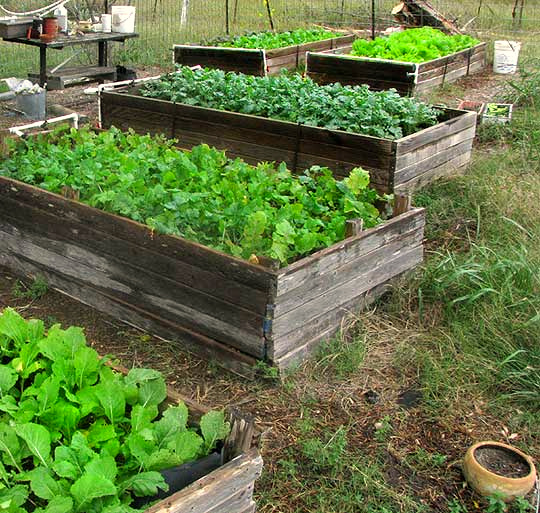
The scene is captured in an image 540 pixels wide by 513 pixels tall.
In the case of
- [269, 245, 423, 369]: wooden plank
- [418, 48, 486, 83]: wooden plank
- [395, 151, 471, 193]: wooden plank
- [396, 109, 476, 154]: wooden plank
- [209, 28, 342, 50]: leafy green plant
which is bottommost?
[269, 245, 423, 369]: wooden plank

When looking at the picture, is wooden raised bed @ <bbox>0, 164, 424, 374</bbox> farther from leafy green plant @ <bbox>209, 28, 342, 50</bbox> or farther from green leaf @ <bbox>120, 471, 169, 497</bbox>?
leafy green plant @ <bbox>209, 28, 342, 50</bbox>

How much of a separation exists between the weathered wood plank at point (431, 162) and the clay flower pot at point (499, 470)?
116 inches

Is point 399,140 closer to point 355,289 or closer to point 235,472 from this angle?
point 355,289

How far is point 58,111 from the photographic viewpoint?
Answer: 9250 mm

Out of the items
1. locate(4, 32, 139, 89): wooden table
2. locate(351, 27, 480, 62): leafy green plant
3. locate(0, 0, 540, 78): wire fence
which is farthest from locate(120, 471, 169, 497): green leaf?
locate(0, 0, 540, 78): wire fence

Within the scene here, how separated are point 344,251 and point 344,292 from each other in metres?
0.25

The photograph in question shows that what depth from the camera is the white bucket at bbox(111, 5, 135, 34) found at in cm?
1045

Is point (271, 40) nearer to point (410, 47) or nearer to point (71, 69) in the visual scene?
point (410, 47)

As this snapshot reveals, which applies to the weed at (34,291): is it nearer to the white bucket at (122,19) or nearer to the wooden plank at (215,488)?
the wooden plank at (215,488)

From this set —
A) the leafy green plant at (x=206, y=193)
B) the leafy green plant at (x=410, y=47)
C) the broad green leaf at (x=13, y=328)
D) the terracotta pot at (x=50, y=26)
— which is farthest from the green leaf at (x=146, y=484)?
the leafy green plant at (x=410, y=47)

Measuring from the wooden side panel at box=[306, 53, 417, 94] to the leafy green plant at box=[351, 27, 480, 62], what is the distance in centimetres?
51

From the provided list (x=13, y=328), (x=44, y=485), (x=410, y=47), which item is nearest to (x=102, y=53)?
(x=410, y=47)

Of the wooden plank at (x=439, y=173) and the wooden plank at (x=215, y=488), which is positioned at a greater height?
the wooden plank at (x=215, y=488)

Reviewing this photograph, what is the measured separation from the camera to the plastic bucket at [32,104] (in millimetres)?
8766
